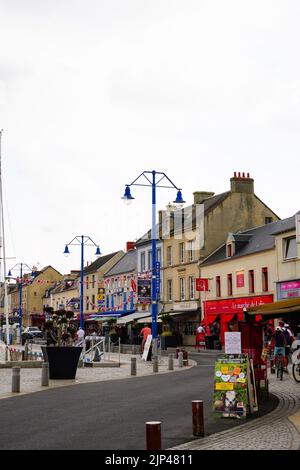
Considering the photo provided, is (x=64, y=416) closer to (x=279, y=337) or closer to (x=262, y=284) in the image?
(x=279, y=337)

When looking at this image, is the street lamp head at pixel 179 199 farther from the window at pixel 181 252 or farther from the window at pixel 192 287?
the window at pixel 181 252

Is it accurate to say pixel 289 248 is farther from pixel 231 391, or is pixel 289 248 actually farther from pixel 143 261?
pixel 231 391

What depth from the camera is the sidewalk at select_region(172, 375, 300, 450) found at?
895 cm

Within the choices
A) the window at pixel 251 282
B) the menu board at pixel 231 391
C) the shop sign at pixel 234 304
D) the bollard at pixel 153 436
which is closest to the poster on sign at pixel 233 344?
the menu board at pixel 231 391

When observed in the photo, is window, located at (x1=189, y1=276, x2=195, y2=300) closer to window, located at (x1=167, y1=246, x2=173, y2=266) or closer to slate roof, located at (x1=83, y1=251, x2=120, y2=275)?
window, located at (x1=167, y1=246, x2=173, y2=266)

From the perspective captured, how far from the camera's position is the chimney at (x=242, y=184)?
167ft

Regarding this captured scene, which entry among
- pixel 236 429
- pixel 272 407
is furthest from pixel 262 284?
pixel 236 429

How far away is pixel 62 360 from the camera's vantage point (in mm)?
21391

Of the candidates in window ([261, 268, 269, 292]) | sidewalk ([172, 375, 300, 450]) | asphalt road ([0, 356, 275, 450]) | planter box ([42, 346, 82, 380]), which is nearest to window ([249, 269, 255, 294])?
window ([261, 268, 269, 292])

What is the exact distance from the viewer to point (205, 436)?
32.6 ft

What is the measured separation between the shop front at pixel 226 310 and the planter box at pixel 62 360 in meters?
22.0

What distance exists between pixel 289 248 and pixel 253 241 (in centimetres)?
682
